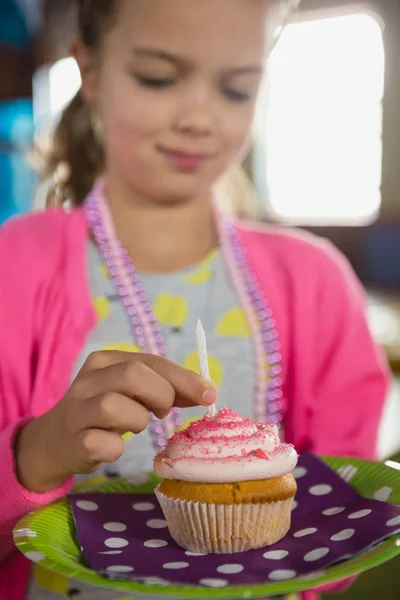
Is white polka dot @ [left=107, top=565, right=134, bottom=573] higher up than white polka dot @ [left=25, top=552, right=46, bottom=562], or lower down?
lower down

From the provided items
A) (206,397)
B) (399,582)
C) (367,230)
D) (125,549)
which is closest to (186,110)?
(206,397)

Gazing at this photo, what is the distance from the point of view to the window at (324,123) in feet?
12.9

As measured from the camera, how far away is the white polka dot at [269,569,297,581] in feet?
2.14

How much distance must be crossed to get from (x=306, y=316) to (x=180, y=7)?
490mm

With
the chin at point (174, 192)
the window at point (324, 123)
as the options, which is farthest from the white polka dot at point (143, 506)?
the window at point (324, 123)

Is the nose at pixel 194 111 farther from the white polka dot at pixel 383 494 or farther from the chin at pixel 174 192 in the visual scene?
the white polka dot at pixel 383 494

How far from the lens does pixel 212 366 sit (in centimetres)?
115

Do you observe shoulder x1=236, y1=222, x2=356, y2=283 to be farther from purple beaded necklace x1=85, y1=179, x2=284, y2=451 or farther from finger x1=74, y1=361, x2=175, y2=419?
finger x1=74, y1=361, x2=175, y2=419

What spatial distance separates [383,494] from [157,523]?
0.81 ft

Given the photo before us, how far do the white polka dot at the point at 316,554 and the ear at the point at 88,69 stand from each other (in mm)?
812

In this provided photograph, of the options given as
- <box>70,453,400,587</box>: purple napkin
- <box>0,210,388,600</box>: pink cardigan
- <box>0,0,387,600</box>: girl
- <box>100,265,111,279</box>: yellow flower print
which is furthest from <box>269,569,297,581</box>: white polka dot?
<box>100,265,111,279</box>: yellow flower print

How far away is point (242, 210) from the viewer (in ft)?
5.64

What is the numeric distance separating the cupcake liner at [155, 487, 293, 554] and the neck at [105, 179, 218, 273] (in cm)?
48

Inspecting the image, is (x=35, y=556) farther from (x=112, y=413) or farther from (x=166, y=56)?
(x=166, y=56)
